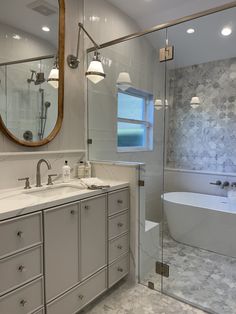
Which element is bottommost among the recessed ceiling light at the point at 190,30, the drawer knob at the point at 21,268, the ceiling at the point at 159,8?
the drawer knob at the point at 21,268

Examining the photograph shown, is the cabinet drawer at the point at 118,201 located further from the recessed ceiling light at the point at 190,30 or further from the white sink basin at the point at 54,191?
the recessed ceiling light at the point at 190,30

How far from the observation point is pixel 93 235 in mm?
1798

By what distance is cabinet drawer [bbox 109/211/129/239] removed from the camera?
77.6 inches

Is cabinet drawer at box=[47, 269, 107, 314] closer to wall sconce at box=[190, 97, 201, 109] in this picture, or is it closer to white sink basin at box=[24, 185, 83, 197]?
white sink basin at box=[24, 185, 83, 197]

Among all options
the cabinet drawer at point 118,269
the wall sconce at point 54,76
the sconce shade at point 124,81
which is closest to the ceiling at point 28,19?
the wall sconce at point 54,76

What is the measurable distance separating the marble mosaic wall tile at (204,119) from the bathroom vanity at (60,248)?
1.57m

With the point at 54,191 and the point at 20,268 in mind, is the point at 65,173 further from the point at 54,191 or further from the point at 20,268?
the point at 20,268

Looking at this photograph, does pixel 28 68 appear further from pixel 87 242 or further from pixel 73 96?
pixel 87 242

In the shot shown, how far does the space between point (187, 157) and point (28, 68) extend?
248 cm

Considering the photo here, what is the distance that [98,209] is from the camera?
72.1 inches

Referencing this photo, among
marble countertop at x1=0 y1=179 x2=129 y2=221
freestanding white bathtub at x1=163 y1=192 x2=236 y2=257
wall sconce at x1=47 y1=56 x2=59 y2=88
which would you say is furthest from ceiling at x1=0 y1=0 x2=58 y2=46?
freestanding white bathtub at x1=163 y1=192 x2=236 y2=257

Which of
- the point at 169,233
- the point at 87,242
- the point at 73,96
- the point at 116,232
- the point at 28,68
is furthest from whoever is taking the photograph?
the point at 169,233

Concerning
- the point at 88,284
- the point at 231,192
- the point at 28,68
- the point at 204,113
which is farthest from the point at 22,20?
the point at 231,192

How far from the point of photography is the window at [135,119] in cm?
280
